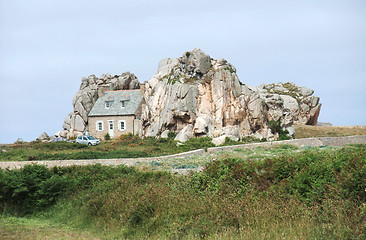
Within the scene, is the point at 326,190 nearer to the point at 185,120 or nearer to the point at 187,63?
the point at 185,120

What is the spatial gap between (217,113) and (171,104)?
19.1ft

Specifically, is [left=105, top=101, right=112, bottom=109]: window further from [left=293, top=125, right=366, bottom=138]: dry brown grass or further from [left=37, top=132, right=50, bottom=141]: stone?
[left=293, top=125, right=366, bottom=138]: dry brown grass

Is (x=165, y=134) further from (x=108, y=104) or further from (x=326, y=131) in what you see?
(x=326, y=131)

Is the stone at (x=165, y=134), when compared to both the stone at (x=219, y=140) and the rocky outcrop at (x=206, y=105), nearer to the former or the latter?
the rocky outcrop at (x=206, y=105)

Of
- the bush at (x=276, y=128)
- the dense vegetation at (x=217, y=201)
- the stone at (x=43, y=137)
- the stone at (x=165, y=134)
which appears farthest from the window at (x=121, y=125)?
the dense vegetation at (x=217, y=201)

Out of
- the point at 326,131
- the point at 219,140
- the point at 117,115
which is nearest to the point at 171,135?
the point at 219,140

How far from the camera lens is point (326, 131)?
183 ft

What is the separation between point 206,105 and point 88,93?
87.1 feet

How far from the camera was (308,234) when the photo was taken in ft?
25.6

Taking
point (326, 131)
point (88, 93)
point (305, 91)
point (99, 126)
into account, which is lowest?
point (326, 131)

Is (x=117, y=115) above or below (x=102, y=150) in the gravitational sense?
above

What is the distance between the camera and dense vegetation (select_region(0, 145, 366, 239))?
328 inches

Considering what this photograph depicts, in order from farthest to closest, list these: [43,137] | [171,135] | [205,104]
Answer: [43,137]
[205,104]
[171,135]

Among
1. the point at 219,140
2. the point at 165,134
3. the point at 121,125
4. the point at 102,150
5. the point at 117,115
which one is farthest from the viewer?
the point at 117,115
